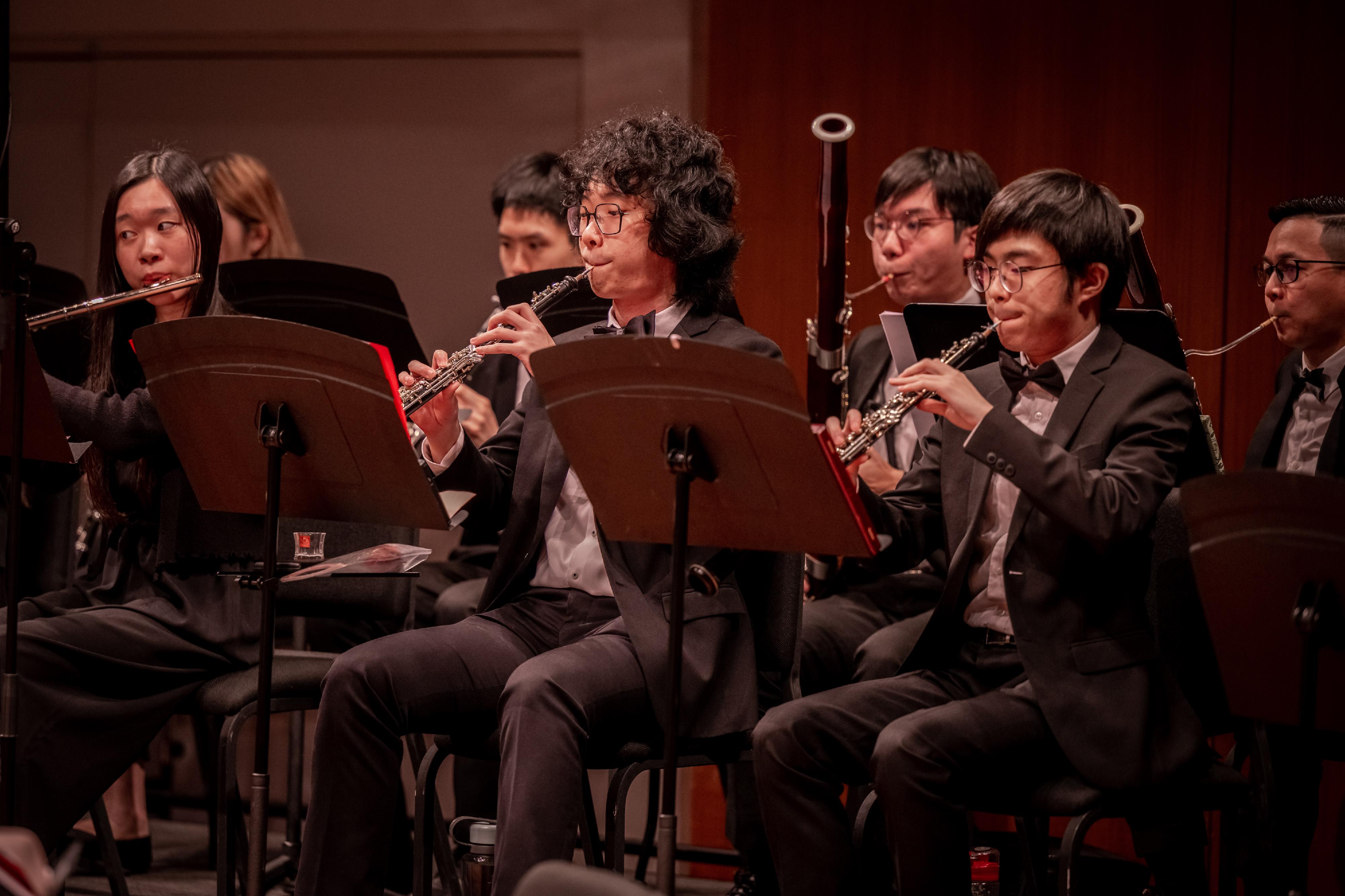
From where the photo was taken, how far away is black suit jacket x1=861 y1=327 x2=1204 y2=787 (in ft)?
7.11

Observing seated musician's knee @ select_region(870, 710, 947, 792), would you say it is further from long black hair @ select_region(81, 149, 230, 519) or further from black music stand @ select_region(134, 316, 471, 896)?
long black hair @ select_region(81, 149, 230, 519)

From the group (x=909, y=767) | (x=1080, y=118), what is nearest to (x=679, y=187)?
(x=909, y=767)

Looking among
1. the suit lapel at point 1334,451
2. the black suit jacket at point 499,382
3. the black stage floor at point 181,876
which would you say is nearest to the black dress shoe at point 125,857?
the black stage floor at point 181,876

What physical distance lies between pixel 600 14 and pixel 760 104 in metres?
0.67

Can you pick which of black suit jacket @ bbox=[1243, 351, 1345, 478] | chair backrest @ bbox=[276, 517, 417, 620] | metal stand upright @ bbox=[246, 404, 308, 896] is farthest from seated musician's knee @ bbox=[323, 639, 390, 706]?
black suit jacket @ bbox=[1243, 351, 1345, 478]

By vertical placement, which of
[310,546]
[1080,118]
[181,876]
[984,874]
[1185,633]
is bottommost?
[181,876]

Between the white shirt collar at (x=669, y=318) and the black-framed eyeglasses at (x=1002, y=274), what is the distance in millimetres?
573

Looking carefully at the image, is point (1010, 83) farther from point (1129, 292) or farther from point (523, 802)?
point (523, 802)

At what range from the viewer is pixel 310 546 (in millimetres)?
2809

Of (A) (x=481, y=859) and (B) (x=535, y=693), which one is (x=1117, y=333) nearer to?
(B) (x=535, y=693)

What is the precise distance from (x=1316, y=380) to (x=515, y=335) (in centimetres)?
158

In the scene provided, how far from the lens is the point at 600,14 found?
14.3 feet

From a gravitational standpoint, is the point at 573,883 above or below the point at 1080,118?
below

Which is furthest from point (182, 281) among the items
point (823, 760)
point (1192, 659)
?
point (1192, 659)
